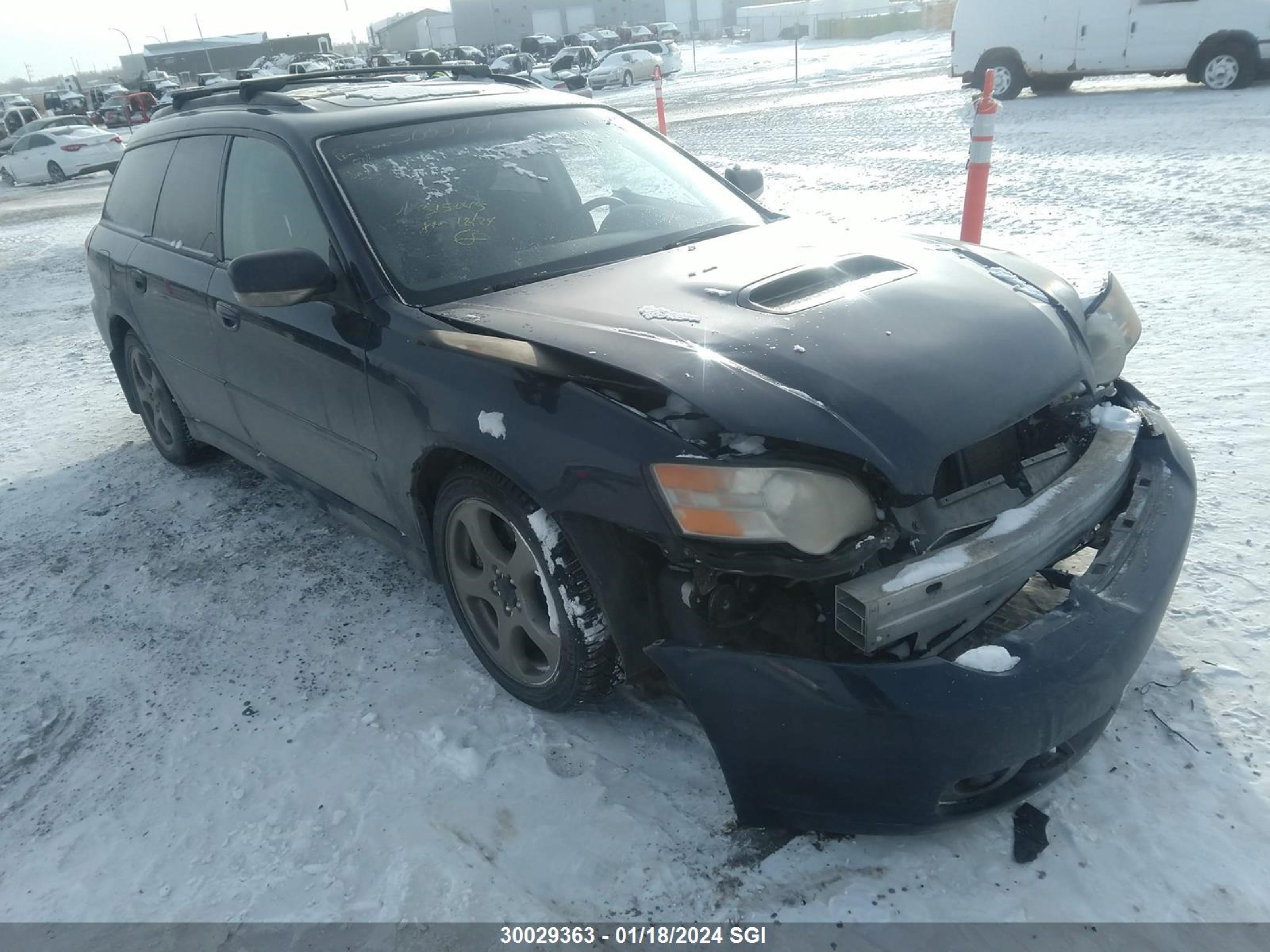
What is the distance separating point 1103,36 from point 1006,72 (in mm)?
1458

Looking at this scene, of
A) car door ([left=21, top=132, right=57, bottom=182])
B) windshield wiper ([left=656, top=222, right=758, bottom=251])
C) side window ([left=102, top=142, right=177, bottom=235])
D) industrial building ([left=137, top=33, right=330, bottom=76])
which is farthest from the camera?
industrial building ([left=137, top=33, right=330, bottom=76])

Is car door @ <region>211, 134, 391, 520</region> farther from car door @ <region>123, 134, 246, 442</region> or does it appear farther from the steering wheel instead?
the steering wheel

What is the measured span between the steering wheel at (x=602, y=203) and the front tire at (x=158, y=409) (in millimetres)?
2469

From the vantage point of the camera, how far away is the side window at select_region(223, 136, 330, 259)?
2932mm

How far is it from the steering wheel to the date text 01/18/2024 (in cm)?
231

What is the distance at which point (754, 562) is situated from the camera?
73.7 inches

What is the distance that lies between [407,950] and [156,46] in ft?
235

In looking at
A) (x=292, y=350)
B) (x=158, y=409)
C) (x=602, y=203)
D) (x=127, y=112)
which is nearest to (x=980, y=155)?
(x=602, y=203)

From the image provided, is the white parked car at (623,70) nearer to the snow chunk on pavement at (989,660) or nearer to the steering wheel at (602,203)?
the steering wheel at (602,203)

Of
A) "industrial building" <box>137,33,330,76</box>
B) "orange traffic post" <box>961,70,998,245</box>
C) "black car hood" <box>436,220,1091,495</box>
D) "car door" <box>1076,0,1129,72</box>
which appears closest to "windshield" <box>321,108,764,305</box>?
"black car hood" <box>436,220,1091,495</box>

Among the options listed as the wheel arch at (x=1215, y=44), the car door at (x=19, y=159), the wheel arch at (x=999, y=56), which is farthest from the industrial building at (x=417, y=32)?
the wheel arch at (x=1215, y=44)

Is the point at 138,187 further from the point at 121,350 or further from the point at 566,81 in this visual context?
the point at 566,81

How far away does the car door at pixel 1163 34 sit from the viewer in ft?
42.2

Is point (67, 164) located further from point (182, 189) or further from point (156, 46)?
point (156, 46)
